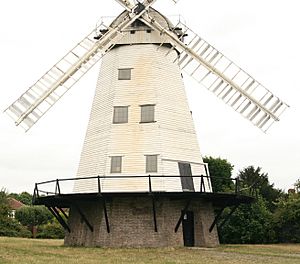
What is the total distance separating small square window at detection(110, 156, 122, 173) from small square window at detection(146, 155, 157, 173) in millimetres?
1053

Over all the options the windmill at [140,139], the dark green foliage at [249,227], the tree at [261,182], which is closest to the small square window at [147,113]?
the windmill at [140,139]

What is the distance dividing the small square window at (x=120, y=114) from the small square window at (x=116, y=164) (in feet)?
5.06

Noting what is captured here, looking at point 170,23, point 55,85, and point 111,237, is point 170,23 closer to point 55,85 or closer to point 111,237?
point 55,85

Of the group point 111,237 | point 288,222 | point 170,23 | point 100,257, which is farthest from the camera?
point 288,222

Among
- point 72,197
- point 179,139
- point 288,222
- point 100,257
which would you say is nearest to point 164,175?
point 179,139

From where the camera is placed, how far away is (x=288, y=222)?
3109cm

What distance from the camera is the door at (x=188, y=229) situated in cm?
2152

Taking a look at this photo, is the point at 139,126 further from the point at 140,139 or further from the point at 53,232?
the point at 53,232

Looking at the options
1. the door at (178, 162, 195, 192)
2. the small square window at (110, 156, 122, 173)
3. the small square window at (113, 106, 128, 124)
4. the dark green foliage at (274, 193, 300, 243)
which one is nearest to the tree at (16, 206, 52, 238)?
the dark green foliage at (274, 193, 300, 243)

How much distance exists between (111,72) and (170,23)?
331 centimetres

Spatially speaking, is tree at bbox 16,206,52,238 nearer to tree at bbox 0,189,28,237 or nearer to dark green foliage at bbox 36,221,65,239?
tree at bbox 0,189,28,237

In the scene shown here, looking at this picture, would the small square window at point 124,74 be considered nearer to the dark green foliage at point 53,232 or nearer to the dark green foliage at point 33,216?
Result: the dark green foliage at point 53,232

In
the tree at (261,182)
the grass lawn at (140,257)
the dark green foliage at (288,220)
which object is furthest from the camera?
the tree at (261,182)

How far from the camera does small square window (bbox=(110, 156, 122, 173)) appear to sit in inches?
819
